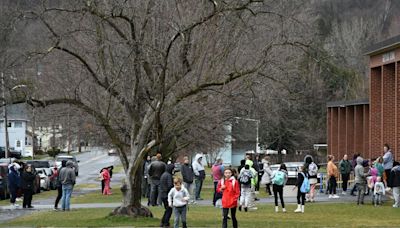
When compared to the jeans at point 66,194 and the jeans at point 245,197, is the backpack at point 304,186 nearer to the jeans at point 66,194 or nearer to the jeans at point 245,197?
the jeans at point 245,197

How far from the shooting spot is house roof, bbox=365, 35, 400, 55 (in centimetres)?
3454

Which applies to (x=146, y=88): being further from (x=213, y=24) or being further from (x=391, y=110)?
(x=391, y=110)

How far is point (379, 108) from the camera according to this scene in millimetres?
39688

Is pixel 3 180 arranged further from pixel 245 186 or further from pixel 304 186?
pixel 304 186

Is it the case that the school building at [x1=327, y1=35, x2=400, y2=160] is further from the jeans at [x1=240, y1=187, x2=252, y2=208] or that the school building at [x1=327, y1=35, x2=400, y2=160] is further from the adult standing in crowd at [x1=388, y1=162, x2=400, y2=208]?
the jeans at [x1=240, y1=187, x2=252, y2=208]

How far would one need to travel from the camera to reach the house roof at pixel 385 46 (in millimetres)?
34537

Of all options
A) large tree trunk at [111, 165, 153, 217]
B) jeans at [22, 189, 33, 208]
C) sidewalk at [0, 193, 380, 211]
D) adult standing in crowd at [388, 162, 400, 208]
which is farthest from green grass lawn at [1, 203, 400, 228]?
jeans at [22, 189, 33, 208]

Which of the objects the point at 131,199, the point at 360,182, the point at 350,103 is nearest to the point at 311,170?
the point at 360,182

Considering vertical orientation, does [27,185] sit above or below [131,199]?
above

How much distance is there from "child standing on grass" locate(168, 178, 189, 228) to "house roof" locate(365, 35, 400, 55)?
17.0 m

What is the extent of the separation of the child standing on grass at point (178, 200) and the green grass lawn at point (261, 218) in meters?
1.56

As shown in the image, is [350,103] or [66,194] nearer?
[66,194]

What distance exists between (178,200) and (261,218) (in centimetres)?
517

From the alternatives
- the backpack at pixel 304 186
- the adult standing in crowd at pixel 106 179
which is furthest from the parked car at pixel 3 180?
the backpack at pixel 304 186
